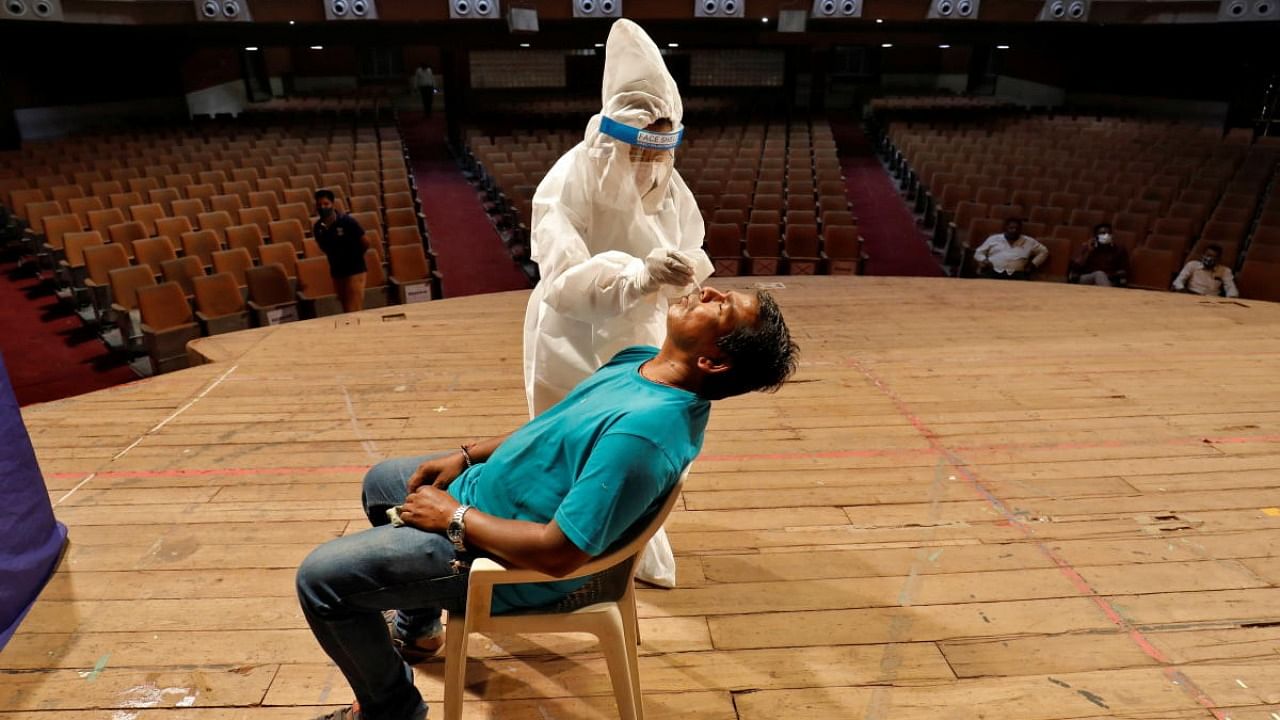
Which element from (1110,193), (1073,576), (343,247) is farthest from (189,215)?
(1110,193)

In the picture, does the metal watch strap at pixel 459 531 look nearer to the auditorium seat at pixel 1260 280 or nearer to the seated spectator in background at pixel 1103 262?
the seated spectator in background at pixel 1103 262

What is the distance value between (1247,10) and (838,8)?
511 centimetres

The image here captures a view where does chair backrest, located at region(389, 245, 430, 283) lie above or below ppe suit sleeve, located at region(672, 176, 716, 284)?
below

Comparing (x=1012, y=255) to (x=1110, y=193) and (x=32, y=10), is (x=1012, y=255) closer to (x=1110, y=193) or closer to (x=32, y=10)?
(x=1110, y=193)

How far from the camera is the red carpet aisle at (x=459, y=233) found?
6195 mm

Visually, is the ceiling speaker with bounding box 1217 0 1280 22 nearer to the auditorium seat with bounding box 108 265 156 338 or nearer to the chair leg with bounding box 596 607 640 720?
the chair leg with bounding box 596 607 640 720

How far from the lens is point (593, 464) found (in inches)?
41.1

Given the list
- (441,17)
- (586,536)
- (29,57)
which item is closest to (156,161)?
(441,17)

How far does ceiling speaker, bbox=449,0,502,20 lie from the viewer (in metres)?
9.29

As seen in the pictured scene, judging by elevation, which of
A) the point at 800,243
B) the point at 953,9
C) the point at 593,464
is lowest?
the point at 800,243

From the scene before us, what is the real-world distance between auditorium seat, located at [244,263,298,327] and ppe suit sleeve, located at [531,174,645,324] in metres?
3.19

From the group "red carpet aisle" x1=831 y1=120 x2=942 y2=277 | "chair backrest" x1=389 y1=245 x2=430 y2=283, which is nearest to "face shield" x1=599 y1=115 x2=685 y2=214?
"chair backrest" x1=389 y1=245 x2=430 y2=283

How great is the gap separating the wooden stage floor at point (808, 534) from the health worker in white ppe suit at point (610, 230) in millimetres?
650

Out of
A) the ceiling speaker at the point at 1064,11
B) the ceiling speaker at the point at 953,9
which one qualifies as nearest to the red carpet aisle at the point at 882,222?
the ceiling speaker at the point at 953,9
